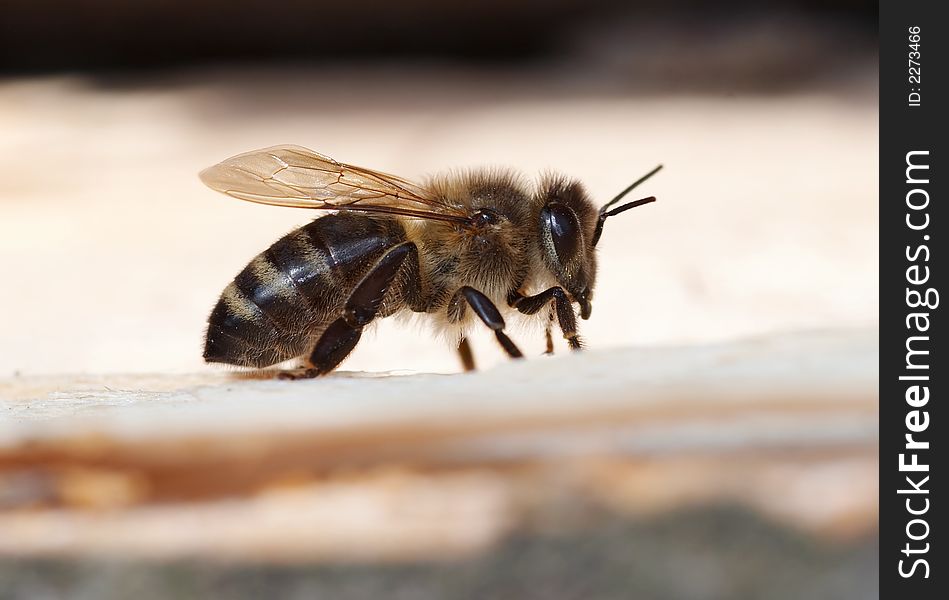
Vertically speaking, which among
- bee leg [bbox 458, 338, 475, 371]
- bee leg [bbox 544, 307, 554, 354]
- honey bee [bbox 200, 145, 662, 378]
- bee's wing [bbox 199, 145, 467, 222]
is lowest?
bee leg [bbox 458, 338, 475, 371]

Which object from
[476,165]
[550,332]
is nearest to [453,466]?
[550,332]

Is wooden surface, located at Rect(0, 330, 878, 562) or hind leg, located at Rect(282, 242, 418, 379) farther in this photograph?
hind leg, located at Rect(282, 242, 418, 379)

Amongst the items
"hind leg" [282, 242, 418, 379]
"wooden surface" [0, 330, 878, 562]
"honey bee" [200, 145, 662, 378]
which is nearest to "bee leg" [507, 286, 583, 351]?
"honey bee" [200, 145, 662, 378]

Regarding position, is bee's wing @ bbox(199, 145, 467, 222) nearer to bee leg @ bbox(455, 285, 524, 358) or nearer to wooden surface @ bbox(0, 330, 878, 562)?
bee leg @ bbox(455, 285, 524, 358)

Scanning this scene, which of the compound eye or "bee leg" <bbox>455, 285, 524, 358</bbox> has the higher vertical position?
the compound eye

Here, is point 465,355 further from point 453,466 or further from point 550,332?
point 453,466

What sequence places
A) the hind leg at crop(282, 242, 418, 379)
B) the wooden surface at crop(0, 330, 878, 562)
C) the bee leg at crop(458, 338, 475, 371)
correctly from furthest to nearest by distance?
the bee leg at crop(458, 338, 475, 371), the hind leg at crop(282, 242, 418, 379), the wooden surface at crop(0, 330, 878, 562)

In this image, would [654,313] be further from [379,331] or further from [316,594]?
[316,594]
